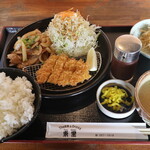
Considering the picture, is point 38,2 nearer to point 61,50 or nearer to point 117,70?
point 61,50

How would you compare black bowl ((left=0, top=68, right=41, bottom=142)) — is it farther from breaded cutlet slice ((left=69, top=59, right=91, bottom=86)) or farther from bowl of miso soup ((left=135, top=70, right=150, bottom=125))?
bowl of miso soup ((left=135, top=70, right=150, bottom=125))

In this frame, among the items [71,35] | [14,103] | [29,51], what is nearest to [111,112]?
[14,103]

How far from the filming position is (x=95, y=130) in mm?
1555

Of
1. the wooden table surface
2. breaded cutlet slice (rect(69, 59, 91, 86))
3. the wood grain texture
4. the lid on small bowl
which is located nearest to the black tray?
the wood grain texture

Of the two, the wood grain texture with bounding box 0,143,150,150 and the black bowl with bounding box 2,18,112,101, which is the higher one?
the black bowl with bounding box 2,18,112,101

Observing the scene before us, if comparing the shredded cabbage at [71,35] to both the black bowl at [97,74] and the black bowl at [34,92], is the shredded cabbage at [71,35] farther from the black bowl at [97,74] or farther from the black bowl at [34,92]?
the black bowl at [34,92]

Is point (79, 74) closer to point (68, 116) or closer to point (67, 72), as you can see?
point (67, 72)

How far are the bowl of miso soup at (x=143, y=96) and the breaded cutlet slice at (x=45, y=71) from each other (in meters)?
0.87

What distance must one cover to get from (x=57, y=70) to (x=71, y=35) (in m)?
0.55

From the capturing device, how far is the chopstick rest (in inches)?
59.9

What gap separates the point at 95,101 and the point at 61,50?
0.78 m

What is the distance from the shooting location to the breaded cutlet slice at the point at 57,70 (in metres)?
1.77

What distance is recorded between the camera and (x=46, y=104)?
1.76 m

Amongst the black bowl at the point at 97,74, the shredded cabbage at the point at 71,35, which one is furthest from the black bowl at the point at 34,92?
the shredded cabbage at the point at 71,35
